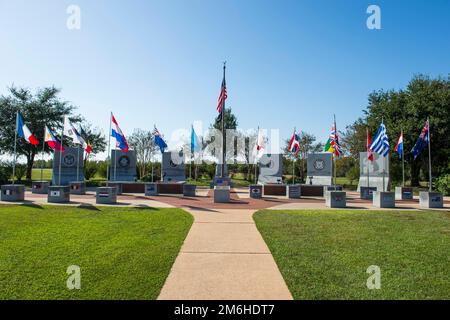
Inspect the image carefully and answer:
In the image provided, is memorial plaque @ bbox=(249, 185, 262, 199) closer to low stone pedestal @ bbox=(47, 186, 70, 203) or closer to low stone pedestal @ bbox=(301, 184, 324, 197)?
low stone pedestal @ bbox=(301, 184, 324, 197)

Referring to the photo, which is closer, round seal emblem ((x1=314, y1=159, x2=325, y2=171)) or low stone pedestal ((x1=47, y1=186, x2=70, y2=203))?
low stone pedestal ((x1=47, y1=186, x2=70, y2=203))

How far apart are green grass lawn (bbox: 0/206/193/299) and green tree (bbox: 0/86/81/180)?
26.7m

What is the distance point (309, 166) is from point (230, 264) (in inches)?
969

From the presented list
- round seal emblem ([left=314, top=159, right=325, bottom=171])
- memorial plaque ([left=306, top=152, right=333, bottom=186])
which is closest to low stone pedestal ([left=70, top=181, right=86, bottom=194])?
memorial plaque ([left=306, top=152, right=333, bottom=186])

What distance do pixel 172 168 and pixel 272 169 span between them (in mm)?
10089

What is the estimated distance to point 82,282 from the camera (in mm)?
5117

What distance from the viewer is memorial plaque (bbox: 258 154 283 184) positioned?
31.7 meters

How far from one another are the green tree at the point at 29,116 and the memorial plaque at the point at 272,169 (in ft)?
76.9

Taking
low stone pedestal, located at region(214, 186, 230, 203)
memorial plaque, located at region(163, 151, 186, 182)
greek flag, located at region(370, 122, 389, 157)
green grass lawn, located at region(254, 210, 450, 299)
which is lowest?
green grass lawn, located at region(254, 210, 450, 299)

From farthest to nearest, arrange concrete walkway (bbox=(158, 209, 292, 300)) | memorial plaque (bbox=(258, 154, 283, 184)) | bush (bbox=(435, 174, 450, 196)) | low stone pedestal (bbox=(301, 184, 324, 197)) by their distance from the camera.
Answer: memorial plaque (bbox=(258, 154, 283, 184)) < bush (bbox=(435, 174, 450, 196)) < low stone pedestal (bbox=(301, 184, 324, 197)) < concrete walkway (bbox=(158, 209, 292, 300))

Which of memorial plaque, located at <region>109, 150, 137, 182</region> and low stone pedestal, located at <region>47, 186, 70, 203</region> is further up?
memorial plaque, located at <region>109, 150, 137, 182</region>

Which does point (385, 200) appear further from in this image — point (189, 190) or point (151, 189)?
point (151, 189)

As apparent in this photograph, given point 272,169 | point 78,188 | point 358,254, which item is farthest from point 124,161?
point 358,254
